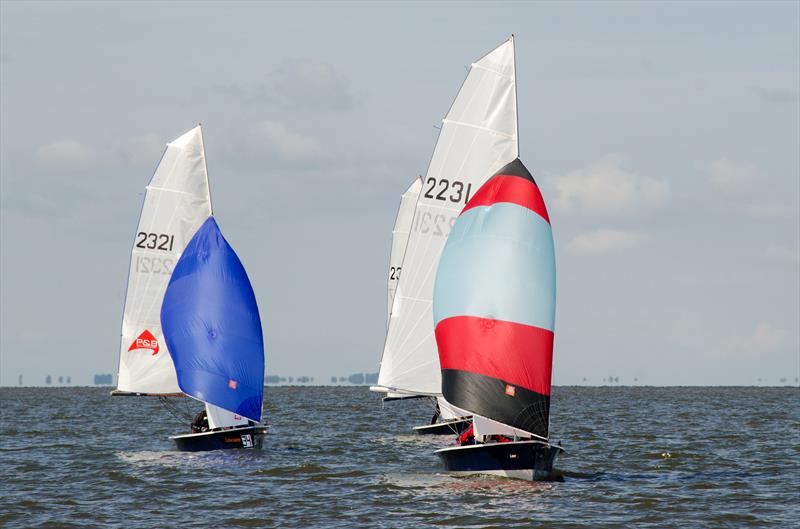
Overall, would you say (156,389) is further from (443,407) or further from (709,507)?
(709,507)

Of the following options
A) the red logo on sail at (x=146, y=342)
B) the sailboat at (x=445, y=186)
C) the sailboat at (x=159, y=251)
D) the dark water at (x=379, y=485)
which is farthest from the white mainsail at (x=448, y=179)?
the red logo on sail at (x=146, y=342)

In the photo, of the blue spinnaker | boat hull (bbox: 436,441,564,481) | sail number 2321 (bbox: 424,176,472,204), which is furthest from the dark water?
sail number 2321 (bbox: 424,176,472,204)

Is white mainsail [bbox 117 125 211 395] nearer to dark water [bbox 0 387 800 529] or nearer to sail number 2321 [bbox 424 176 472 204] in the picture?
dark water [bbox 0 387 800 529]

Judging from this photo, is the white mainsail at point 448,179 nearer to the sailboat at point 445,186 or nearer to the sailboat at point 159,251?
the sailboat at point 445,186

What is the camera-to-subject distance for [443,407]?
49.8 meters

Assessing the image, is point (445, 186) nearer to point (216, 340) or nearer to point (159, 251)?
point (216, 340)

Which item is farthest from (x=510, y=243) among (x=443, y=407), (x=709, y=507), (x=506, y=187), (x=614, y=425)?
(x=614, y=425)

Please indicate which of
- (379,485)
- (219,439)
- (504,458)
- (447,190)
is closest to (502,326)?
(504,458)

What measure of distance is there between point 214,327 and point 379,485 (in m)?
9.86

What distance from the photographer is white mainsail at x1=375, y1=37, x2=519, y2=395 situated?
3972 cm

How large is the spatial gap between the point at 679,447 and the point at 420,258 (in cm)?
1655

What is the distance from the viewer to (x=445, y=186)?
40312 mm

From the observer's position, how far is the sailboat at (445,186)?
39719 millimetres

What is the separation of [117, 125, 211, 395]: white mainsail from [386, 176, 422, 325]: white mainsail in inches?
522
